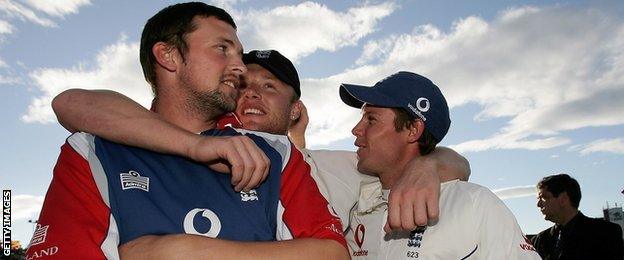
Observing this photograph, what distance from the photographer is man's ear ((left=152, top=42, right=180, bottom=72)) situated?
301 centimetres

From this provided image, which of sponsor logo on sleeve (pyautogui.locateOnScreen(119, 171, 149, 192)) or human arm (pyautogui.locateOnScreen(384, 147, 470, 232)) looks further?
human arm (pyautogui.locateOnScreen(384, 147, 470, 232))

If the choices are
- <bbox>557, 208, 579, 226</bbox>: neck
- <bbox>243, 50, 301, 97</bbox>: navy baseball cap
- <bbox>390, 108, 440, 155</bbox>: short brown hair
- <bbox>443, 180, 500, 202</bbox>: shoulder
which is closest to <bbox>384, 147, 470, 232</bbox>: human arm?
<bbox>443, 180, 500, 202</bbox>: shoulder

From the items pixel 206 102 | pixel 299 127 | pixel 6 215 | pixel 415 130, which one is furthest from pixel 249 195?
pixel 6 215

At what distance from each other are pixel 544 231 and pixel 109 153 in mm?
8693

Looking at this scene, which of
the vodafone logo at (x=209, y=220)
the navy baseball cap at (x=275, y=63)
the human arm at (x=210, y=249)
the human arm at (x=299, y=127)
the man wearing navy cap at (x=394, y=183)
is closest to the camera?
the human arm at (x=210, y=249)

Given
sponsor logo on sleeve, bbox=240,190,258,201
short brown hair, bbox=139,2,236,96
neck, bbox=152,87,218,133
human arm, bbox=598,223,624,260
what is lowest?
human arm, bbox=598,223,624,260

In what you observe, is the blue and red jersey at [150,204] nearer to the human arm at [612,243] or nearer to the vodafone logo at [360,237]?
the vodafone logo at [360,237]

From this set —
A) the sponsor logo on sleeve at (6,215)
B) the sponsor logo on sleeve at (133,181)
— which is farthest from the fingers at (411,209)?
the sponsor logo on sleeve at (6,215)

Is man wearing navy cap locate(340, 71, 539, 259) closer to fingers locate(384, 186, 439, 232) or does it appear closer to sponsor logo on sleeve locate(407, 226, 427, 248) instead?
sponsor logo on sleeve locate(407, 226, 427, 248)

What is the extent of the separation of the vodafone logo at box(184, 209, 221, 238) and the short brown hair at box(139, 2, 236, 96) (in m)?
1.08

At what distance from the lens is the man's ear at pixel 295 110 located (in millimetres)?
4470

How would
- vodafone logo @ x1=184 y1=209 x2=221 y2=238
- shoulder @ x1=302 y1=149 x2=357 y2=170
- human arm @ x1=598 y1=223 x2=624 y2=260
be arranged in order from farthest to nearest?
human arm @ x1=598 y1=223 x2=624 y2=260 → shoulder @ x1=302 y1=149 x2=357 y2=170 → vodafone logo @ x1=184 y1=209 x2=221 y2=238

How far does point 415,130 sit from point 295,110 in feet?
3.42

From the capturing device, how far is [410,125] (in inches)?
166
